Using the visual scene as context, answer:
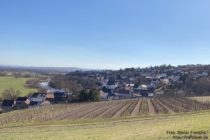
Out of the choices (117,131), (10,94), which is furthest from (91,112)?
(10,94)

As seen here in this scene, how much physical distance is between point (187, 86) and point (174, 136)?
100516mm

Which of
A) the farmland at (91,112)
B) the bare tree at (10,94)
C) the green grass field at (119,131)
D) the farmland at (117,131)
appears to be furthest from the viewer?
the bare tree at (10,94)

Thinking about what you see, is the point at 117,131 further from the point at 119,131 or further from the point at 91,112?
the point at 91,112

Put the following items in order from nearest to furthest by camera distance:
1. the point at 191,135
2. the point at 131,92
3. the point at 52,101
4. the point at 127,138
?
the point at 191,135
the point at 127,138
the point at 52,101
the point at 131,92

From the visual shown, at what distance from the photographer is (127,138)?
671 inches

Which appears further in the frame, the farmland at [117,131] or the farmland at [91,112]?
the farmland at [91,112]

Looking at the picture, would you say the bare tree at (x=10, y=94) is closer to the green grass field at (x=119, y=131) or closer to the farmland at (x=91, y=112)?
the farmland at (x=91, y=112)

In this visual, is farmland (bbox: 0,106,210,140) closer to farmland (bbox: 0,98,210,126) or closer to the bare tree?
farmland (bbox: 0,98,210,126)

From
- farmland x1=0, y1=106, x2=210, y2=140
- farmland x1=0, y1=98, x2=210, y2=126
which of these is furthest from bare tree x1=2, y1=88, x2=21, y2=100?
farmland x1=0, y1=106, x2=210, y2=140

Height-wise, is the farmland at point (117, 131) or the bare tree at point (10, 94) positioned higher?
the farmland at point (117, 131)

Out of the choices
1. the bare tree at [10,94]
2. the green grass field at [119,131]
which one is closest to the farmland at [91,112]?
the green grass field at [119,131]

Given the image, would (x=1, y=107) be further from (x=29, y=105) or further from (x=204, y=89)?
(x=204, y=89)

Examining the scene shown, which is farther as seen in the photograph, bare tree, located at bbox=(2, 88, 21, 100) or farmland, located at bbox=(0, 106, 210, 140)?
bare tree, located at bbox=(2, 88, 21, 100)

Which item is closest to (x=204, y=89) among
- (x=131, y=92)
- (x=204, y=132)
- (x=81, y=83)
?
(x=131, y=92)
